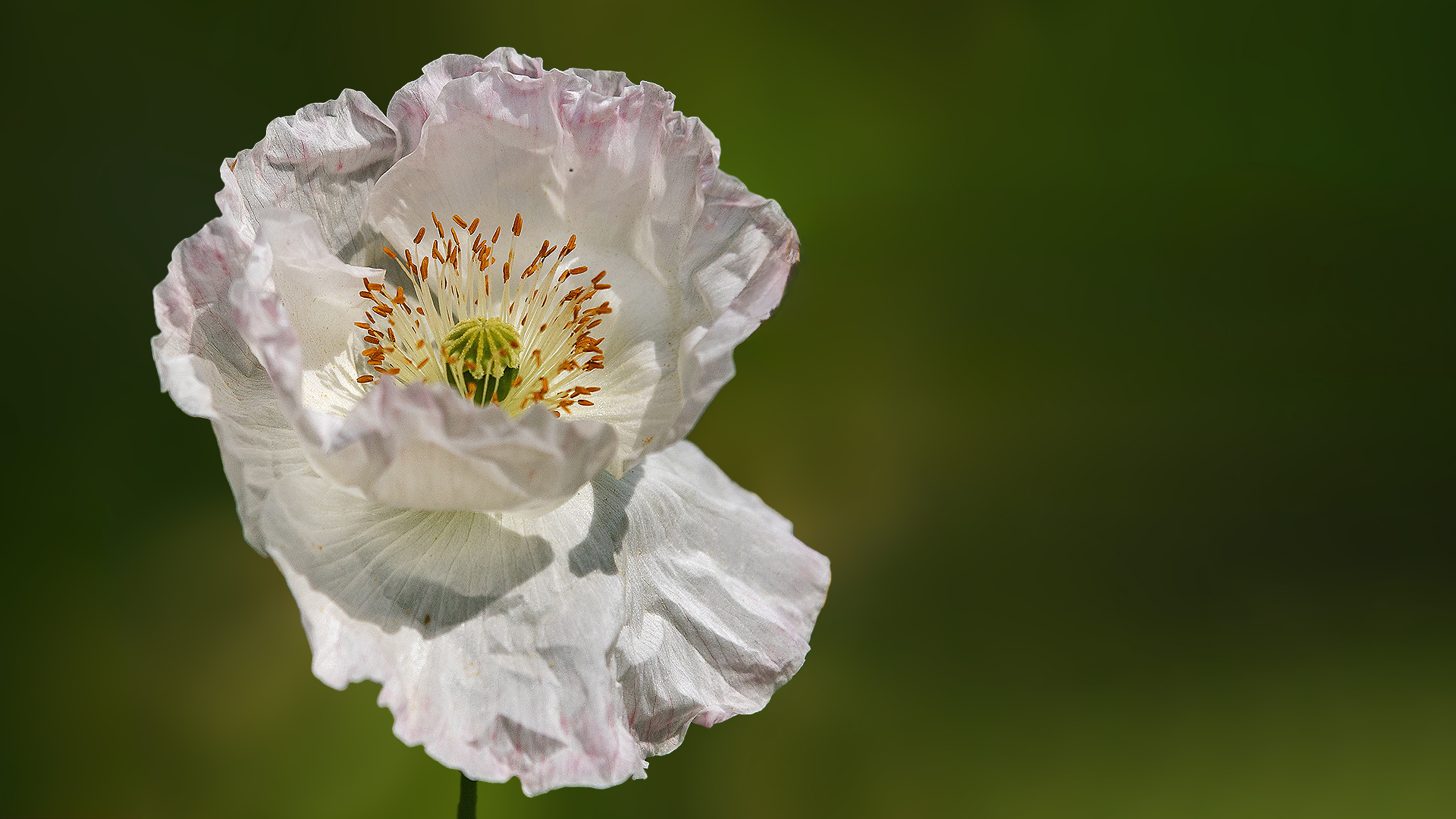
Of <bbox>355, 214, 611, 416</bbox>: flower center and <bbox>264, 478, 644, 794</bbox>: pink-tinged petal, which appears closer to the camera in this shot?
<bbox>264, 478, 644, 794</bbox>: pink-tinged petal

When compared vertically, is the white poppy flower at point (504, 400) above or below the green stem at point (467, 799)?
above

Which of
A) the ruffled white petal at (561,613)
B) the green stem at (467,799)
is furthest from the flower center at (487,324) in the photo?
the green stem at (467,799)

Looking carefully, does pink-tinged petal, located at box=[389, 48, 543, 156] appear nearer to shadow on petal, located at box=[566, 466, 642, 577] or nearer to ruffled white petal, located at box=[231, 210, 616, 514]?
ruffled white petal, located at box=[231, 210, 616, 514]

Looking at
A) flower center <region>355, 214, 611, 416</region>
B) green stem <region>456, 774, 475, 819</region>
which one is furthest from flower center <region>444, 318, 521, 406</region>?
green stem <region>456, 774, 475, 819</region>

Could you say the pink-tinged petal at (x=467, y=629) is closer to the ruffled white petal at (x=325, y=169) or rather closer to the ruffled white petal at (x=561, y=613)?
the ruffled white petal at (x=561, y=613)

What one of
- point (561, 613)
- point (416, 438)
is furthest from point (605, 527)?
point (416, 438)

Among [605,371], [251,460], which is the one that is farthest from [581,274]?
[251,460]
